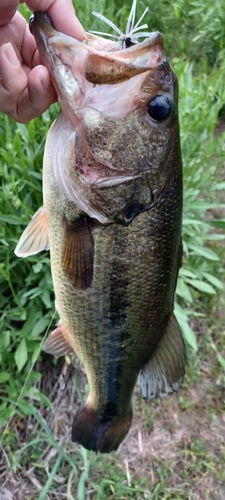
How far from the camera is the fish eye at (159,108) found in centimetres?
122

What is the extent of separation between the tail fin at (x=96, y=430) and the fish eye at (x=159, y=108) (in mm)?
1087

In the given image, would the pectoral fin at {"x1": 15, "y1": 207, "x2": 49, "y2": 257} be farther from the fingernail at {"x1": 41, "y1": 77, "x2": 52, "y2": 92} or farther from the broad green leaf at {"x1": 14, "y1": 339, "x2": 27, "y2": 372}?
the broad green leaf at {"x1": 14, "y1": 339, "x2": 27, "y2": 372}

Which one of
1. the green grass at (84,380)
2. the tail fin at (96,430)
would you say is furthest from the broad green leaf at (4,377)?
the tail fin at (96,430)

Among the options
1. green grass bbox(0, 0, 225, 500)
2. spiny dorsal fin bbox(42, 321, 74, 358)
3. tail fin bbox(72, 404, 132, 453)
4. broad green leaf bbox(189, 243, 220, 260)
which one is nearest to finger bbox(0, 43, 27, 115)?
green grass bbox(0, 0, 225, 500)

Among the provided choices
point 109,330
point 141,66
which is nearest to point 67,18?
point 141,66

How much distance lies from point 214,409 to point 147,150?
192 centimetres

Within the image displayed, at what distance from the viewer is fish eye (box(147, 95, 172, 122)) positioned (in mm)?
1220

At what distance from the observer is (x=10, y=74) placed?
1331 mm

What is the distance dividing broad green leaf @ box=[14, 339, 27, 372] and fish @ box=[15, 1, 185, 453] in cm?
63

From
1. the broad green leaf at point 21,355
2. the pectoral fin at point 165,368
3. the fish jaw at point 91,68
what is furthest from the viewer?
the broad green leaf at point 21,355

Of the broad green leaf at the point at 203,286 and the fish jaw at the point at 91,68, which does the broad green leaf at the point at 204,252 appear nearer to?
the broad green leaf at the point at 203,286

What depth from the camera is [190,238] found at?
280 centimetres

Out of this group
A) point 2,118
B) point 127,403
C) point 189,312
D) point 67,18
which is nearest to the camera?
point 67,18

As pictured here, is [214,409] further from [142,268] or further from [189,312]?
[142,268]
